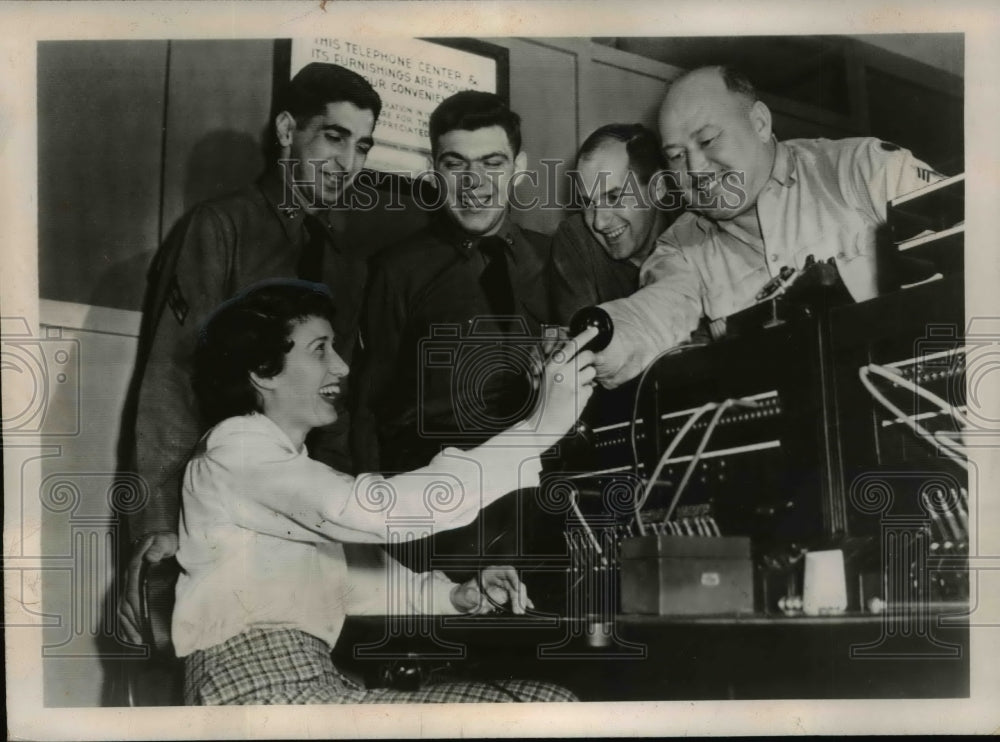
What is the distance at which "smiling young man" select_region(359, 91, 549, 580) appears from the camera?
2.92 metres

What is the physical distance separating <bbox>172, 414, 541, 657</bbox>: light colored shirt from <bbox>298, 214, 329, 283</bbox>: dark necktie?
1.36 feet

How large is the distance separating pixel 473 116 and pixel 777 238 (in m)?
0.90

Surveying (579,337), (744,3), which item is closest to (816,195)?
(744,3)

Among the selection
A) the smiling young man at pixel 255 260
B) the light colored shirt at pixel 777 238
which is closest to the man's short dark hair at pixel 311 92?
the smiling young man at pixel 255 260

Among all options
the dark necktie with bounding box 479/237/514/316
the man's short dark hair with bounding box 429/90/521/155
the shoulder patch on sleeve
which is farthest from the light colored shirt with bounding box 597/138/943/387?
the shoulder patch on sleeve

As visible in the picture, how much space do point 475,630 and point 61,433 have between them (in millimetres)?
1235

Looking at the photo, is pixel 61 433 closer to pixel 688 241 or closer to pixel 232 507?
pixel 232 507

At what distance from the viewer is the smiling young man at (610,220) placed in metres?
3.00

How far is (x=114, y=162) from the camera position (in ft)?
9.71

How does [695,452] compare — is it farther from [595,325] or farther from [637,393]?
[595,325]

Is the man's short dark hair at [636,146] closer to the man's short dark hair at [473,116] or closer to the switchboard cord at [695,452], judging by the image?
the man's short dark hair at [473,116]

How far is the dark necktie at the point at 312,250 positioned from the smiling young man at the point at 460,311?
0.15m

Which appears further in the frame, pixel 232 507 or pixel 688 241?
pixel 688 241

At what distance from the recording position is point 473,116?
2.99 meters
